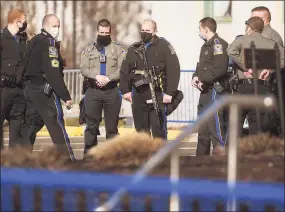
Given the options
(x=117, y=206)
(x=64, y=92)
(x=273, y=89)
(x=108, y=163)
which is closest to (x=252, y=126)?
(x=273, y=89)

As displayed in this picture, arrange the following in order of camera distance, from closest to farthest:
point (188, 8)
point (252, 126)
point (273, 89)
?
1. point (273, 89)
2. point (252, 126)
3. point (188, 8)

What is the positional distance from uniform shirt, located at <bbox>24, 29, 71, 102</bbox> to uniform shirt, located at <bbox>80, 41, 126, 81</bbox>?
1.33m

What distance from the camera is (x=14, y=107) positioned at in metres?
10.9

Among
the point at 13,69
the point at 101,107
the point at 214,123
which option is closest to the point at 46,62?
the point at 13,69

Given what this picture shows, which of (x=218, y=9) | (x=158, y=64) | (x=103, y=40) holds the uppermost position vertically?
(x=218, y=9)

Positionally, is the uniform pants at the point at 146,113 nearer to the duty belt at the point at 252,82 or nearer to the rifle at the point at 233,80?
the rifle at the point at 233,80

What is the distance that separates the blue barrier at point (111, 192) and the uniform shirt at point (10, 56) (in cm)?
589

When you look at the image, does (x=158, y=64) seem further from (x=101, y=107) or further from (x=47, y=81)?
(x=47, y=81)

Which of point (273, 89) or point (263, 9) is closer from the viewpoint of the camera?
→ point (273, 89)

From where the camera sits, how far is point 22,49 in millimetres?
10828

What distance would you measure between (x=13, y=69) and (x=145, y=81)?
62.4 inches

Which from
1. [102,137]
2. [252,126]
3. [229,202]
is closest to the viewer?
[229,202]

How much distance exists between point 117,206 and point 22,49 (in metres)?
6.42

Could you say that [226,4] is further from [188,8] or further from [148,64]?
[148,64]
